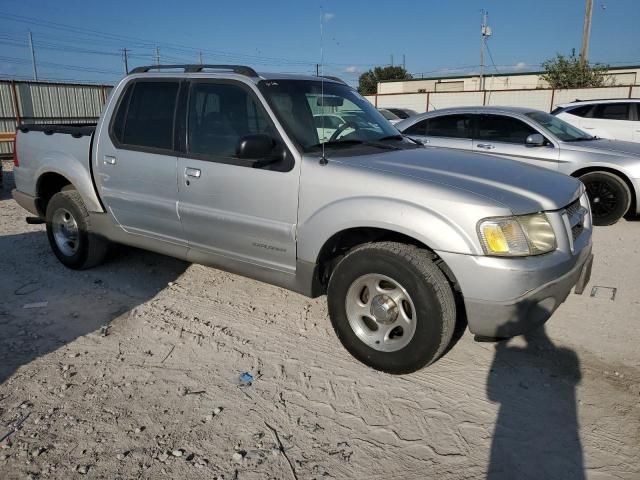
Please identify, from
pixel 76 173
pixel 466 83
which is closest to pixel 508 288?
pixel 76 173

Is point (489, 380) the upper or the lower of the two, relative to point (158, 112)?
lower

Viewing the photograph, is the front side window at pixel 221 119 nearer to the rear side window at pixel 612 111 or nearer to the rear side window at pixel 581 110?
the rear side window at pixel 581 110

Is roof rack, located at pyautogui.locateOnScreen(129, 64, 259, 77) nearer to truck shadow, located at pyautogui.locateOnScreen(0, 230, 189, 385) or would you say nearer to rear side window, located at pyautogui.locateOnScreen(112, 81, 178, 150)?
rear side window, located at pyautogui.locateOnScreen(112, 81, 178, 150)

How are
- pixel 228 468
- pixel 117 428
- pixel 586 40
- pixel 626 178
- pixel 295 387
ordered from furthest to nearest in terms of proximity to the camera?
pixel 586 40 → pixel 626 178 → pixel 295 387 → pixel 117 428 → pixel 228 468

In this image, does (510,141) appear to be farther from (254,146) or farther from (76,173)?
(76,173)

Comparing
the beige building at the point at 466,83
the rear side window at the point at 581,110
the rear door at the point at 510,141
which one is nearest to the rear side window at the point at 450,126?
the rear door at the point at 510,141

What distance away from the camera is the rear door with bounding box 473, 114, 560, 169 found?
7.50 m

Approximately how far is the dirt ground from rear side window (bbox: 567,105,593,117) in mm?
7893

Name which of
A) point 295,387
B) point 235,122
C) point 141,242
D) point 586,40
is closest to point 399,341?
point 295,387

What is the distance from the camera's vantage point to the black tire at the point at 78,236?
5.03 metres

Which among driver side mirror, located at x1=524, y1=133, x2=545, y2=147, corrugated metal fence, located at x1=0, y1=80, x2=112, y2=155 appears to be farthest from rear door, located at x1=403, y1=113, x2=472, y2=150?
corrugated metal fence, located at x1=0, y1=80, x2=112, y2=155

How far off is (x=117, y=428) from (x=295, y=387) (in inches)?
41.3

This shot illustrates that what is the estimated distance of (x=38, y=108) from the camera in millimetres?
15734

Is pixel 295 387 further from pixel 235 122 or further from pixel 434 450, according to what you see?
pixel 235 122
